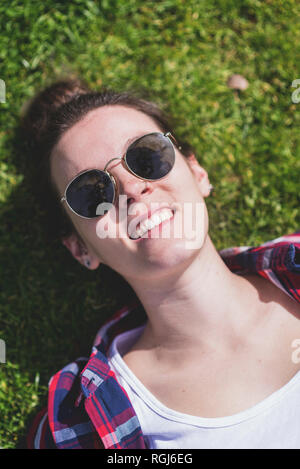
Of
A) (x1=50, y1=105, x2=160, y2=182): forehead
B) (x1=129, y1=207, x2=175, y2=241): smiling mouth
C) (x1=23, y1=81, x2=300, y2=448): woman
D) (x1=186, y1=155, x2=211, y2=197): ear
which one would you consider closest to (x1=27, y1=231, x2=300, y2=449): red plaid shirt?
(x1=23, y1=81, x2=300, y2=448): woman

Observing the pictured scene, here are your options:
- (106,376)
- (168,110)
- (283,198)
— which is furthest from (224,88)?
(106,376)

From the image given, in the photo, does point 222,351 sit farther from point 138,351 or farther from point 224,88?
point 224,88

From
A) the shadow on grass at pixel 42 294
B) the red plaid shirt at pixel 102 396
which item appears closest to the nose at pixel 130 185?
the red plaid shirt at pixel 102 396

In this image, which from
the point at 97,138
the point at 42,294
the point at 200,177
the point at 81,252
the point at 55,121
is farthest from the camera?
the point at 42,294

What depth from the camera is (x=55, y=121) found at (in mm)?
3023

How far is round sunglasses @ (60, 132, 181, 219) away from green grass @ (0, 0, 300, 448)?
3.96 feet

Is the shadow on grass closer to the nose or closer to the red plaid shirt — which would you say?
the red plaid shirt

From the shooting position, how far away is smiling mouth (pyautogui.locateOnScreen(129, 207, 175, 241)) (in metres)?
2.62

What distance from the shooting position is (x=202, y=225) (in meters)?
2.72

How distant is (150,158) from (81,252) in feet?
3.29

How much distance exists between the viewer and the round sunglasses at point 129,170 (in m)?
2.67

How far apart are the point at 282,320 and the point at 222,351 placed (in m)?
0.46

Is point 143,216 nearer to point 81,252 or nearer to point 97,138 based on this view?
point 97,138

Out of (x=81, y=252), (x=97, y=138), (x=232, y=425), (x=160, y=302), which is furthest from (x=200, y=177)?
(x=232, y=425)
